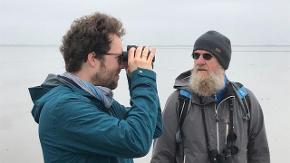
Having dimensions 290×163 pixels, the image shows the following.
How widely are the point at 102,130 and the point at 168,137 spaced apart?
1.13 m

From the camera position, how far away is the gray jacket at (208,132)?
280 centimetres

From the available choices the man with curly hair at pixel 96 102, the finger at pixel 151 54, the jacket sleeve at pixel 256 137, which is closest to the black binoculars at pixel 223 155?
the jacket sleeve at pixel 256 137

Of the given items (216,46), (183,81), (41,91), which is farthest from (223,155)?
(41,91)

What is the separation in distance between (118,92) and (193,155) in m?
10.9

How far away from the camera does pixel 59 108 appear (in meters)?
1.80

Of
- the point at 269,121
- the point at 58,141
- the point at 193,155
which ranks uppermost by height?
the point at 58,141

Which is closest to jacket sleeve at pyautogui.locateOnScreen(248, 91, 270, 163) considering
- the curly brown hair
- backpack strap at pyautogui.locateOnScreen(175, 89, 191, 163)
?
backpack strap at pyautogui.locateOnScreen(175, 89, 191, 163)

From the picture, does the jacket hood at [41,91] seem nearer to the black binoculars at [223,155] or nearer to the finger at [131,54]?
the finger at [131,54]

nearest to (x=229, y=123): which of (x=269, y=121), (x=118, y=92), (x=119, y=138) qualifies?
(x=119, y=138)

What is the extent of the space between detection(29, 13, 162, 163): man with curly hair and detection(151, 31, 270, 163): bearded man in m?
0.74

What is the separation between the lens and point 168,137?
287 centimetres

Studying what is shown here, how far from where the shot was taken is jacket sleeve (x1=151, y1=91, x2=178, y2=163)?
285 centimetres

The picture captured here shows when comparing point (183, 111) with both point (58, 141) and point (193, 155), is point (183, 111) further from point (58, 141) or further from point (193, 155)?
point (58, 141)

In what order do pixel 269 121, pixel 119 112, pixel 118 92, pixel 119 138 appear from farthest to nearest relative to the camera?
pixel 118 92
pixel 269 121
pixel 119 112
pixel 119 138
